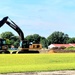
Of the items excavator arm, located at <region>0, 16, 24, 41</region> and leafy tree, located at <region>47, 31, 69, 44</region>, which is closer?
excavator arm, located at <region>0, 16, 24, 41</region>

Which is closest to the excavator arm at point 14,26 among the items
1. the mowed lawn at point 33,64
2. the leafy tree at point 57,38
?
the mowed lawn at point 33,64

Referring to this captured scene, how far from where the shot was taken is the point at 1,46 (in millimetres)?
48625

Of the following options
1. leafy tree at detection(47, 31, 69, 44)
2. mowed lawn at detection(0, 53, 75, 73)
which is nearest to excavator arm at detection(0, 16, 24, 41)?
mowed lawn at detection(0, 53, 75, 73)

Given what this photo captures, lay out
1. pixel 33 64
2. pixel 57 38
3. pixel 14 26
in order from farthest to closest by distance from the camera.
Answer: pixel 57 38, pixel 14 26, pixel 33 64

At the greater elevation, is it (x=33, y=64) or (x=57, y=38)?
(x=57, y=38)

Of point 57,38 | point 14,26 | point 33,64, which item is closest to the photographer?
point 33,64

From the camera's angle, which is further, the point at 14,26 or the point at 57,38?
the point at 57,38

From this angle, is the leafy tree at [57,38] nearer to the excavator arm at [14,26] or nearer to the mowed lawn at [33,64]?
the excavator arm at [14,26]

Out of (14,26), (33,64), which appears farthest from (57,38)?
(33,64)

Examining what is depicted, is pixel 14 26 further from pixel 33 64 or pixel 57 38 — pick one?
pixel 57 38

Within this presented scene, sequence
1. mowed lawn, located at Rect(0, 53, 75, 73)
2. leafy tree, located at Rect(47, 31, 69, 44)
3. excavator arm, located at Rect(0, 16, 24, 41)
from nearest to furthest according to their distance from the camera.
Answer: mowed lawn, located at Rect(0, 53, 75, 73)
excavator arm, located at Rect(0, 16, 24, 41)
leafy tree, located at Rect(47, 31, 69, 44)

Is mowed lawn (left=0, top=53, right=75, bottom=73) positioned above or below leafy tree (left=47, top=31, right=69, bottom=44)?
below

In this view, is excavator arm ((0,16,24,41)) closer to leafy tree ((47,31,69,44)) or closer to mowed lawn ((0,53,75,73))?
mowed lawn ((0,53,75,73))

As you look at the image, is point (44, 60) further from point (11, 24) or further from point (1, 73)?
point (11, 24)
